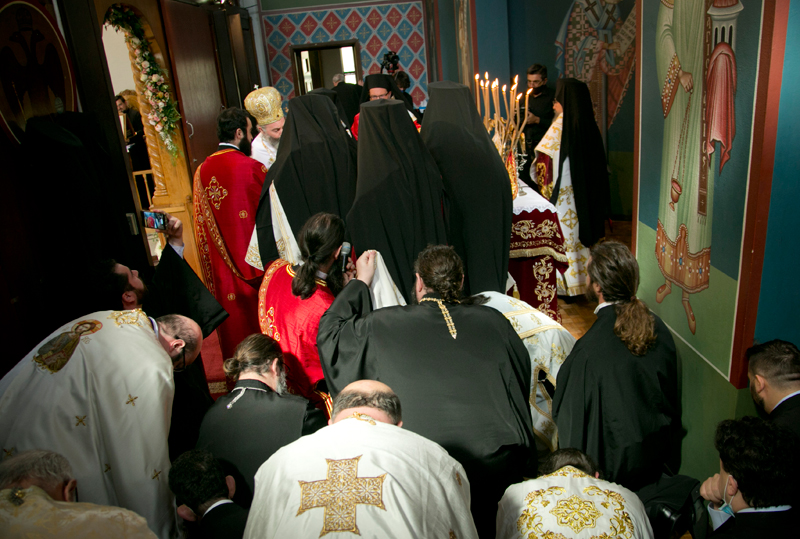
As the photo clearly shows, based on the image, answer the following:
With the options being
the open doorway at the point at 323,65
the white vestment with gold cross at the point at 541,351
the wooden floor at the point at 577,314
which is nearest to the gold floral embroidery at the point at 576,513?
the white vestment with gold cross at the point at 541,351

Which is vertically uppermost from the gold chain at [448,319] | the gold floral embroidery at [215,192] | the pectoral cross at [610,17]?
the pectoral cross at [610,17]

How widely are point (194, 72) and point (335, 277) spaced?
501cm

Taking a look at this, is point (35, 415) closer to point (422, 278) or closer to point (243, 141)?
point (422, 278)

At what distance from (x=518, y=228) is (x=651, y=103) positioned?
48.0 inches

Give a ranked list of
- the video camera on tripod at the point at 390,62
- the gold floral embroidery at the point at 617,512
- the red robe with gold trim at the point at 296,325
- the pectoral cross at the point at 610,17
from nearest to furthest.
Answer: the gold floral embroidery at the point at 617,512, the red robe with gold trim at the point at 296,325, the pectoral cross at the point at 610,17, the video camera on tripod at the point at 390,62

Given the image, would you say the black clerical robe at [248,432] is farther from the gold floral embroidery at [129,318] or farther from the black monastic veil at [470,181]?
the black monastic veil at [470,181]

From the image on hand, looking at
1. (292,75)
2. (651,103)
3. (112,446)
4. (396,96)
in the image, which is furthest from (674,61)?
(292,75)

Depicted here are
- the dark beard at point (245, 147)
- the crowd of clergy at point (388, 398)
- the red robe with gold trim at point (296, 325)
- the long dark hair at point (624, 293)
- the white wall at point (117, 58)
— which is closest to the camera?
the crowd of clergy at point (388, 398)

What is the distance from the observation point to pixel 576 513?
4.68 feet

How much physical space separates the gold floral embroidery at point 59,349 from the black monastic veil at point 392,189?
1.30 m

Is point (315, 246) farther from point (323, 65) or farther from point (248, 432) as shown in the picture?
point (323, 65)

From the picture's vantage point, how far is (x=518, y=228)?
360 centimetres

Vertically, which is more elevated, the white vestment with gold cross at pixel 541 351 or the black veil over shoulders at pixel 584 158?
the black veil over shoulders at pixel 584 158

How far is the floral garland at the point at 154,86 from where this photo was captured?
531cm
